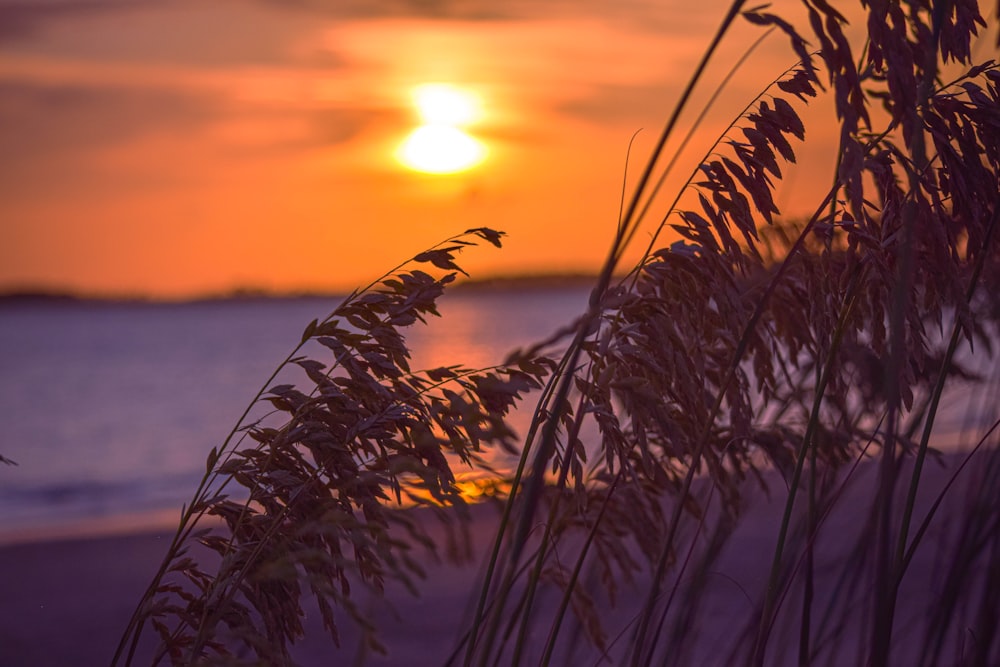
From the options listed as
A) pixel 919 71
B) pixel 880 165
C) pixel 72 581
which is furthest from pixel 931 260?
pixel 72 581

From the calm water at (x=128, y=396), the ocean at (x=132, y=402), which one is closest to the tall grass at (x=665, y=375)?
the ocean at (x=132, y=402)

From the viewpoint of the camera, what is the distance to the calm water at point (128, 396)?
11.7m

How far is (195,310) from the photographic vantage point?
238ft

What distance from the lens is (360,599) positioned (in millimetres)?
5805

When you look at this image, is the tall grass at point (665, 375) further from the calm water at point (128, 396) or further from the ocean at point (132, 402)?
the calm water at point (128, 396)

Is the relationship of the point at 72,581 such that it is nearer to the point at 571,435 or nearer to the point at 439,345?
the point at 571,435

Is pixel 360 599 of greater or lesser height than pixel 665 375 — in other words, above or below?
below

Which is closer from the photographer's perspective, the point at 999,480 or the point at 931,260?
the point at 931,260

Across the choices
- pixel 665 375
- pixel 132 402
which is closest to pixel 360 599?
pixel 665 375

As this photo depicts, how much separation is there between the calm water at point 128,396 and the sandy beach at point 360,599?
159 cm

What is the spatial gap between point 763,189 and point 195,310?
74.6m

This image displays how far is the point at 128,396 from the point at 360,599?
66.4 ft

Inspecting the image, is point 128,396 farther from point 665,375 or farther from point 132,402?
point 665,375

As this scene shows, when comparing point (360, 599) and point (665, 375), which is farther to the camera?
point (360, 599)
